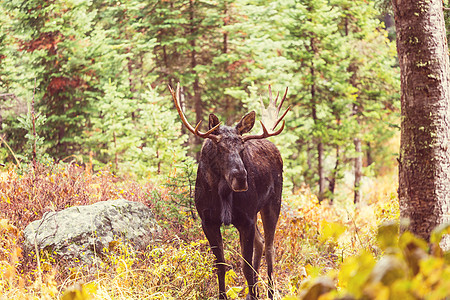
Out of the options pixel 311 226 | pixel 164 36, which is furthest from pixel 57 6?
pixel 311 226

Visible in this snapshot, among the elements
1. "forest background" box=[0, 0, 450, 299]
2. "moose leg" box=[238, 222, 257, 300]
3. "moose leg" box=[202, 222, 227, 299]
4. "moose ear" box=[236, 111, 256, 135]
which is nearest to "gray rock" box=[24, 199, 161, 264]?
"moose leg" box=[202, 222, 227, 299]

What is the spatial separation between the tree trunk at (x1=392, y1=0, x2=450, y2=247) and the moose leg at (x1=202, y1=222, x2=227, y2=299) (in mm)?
2037

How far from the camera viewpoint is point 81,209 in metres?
5.65

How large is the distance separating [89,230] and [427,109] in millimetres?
4209

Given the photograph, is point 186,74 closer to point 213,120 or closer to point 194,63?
point 194,63

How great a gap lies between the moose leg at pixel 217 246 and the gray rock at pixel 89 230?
4.36 ft

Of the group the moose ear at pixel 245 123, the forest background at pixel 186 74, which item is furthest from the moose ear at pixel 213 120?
the forest background at pixel 186 74

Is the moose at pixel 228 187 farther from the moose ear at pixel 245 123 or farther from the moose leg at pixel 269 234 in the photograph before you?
the moose leg at pixel 269 234

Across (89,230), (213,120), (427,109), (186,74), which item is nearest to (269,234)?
(213,120)

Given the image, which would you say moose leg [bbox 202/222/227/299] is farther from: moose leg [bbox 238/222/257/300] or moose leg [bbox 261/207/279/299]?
moose leg [bbox 261/207/279/299]

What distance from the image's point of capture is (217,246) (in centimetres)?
461

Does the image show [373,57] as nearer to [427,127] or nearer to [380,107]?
[380,107]

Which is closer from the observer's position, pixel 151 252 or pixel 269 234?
pixel 151 252

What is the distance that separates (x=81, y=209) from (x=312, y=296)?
4.70 m
